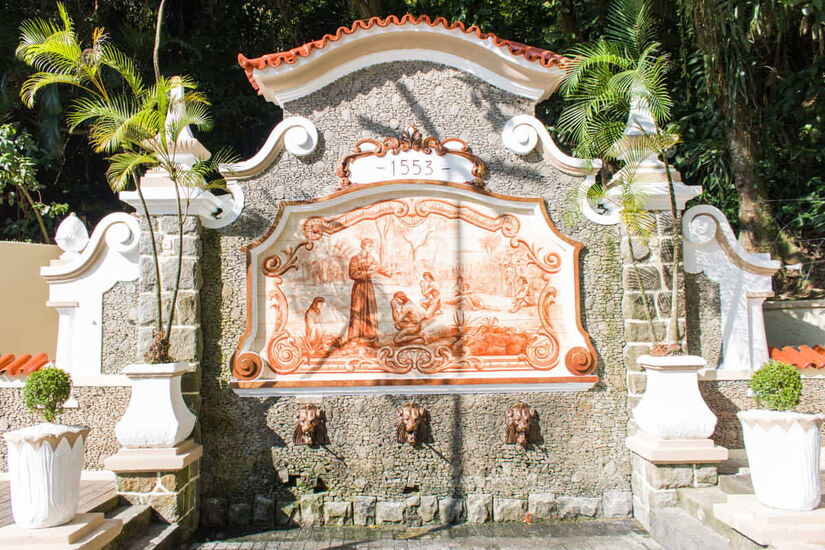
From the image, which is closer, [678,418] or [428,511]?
[678,418]

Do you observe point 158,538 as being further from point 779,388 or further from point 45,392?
point 779,388

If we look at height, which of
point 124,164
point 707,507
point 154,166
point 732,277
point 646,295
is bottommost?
point 707,507

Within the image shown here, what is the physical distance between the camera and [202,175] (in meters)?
5.25

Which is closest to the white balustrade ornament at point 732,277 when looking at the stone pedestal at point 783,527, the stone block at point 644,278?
the stone block at point 644,278

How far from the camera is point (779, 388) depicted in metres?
3.92

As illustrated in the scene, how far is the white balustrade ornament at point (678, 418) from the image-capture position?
16.2 ft

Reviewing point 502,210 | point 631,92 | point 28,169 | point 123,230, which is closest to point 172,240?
point 123,230

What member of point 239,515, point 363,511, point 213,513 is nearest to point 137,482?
point 213,513

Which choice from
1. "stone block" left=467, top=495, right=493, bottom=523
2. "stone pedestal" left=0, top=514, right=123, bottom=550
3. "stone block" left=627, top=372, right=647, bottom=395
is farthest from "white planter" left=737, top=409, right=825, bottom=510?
"stone pedestal" left=0, top=514, right=123, bottom=550

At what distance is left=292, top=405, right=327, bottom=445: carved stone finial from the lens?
5410 mm

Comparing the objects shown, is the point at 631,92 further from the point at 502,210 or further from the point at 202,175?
the point at 202,175

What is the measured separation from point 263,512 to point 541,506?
8.43 ft

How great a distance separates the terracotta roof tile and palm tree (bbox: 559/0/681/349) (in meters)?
1.30

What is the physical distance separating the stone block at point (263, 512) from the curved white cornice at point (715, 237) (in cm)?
451
